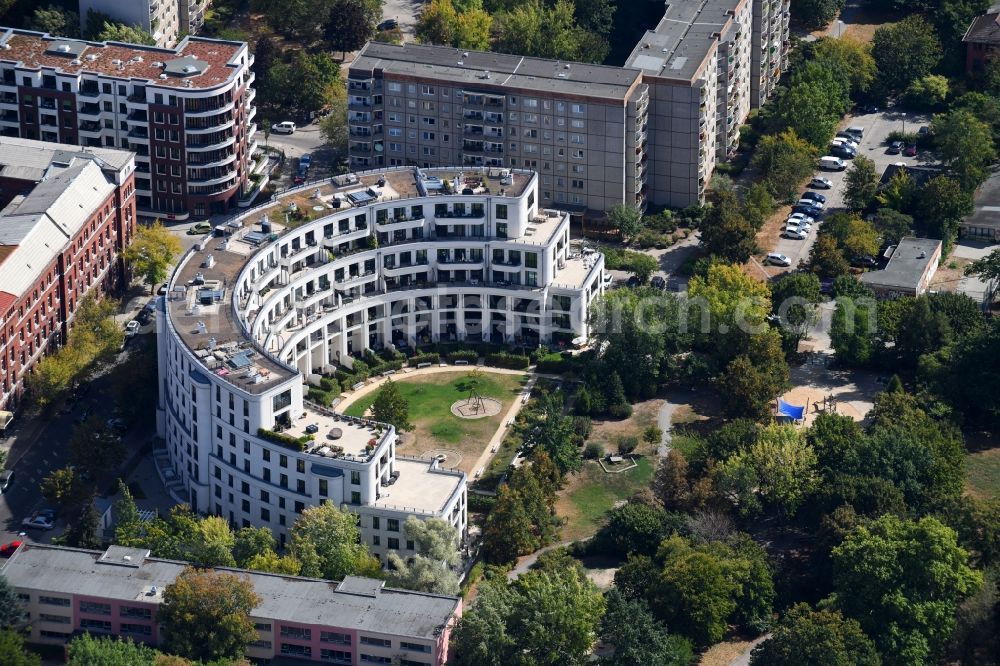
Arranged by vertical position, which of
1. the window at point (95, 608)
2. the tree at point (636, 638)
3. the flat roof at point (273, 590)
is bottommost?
the tree at point (636, 638)

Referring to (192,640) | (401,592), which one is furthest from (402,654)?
(192,640)

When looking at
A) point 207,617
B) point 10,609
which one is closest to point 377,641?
point 207,617

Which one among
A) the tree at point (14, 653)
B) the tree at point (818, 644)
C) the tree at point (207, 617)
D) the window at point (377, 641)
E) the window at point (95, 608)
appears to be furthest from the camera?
the window at point (95, 608)

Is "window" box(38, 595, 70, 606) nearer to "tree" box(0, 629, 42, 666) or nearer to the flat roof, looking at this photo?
the flat roof

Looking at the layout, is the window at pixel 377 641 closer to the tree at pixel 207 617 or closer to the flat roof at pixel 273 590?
the flat roof at pixel 273 590

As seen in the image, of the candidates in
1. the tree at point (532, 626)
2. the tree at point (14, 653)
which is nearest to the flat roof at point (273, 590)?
the tree at point (532, 626)

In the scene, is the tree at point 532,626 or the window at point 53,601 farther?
the window at point 53,601

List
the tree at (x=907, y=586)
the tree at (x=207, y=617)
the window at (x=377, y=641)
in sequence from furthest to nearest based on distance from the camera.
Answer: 1. the tree at (x=907, y=586)
2. the window at (x=377, y=641)
3. the tree at (x=207, y=617)

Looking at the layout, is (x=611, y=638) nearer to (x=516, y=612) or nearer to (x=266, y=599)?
(x=516, y=612)

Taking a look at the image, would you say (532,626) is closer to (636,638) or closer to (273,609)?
(636,638)
